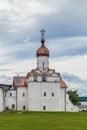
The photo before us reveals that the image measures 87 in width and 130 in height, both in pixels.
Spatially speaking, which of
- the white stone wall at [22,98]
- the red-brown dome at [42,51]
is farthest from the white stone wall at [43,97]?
the red-brown dome at [42,51]

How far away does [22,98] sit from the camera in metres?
91.1

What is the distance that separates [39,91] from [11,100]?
766 centimetres

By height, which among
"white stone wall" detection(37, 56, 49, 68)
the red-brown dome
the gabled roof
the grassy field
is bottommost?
the grassy field

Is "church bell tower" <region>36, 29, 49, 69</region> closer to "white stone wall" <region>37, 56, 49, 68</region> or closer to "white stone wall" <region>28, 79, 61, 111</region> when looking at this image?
"white stone wall" <region>37, 56, 49, 68</region>

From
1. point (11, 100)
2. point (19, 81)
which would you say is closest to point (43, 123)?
point (11, 100)

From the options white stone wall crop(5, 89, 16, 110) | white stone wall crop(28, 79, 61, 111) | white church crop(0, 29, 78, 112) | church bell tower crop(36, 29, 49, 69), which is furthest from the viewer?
white stone wall crop(5, 89, 16, 110)

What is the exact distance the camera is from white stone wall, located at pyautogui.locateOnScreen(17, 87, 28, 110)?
90688 mm

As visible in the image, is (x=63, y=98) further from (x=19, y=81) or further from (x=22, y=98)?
(x=19, y=81)

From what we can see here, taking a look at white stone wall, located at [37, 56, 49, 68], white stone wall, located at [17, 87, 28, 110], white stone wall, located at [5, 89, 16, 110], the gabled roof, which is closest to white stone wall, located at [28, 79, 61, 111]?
white stone wall, located at [17, 87, 28, 110]

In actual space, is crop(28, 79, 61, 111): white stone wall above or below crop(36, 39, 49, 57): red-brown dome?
below

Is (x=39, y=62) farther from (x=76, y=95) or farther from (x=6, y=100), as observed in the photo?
(x=76, y=95)

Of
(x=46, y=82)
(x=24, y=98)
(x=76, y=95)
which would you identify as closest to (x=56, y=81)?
(x=46, y=82)

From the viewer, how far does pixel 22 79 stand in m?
92.9

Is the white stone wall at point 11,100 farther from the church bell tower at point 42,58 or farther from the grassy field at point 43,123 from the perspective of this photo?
the grassy field at point 43,123
